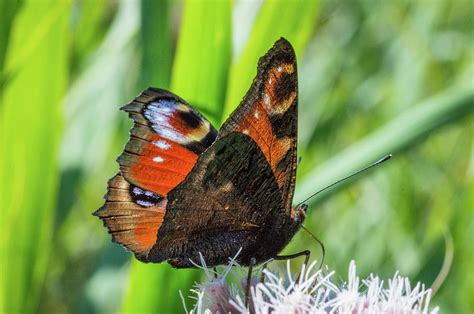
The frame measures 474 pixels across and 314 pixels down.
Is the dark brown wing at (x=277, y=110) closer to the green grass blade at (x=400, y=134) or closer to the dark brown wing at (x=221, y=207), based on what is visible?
the dark brown wing at (x=221, y=207)

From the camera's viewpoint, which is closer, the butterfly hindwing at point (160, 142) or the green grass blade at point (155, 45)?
the butterfly hindwing at point (160, 142)

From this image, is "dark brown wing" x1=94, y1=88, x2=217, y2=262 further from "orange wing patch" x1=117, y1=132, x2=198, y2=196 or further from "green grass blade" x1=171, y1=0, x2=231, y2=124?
"green grass blade" x1=171, y1=0, x2=231, y2=124

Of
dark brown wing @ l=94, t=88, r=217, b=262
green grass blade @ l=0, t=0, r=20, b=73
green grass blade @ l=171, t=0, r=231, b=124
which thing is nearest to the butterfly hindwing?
dark brown wing @ l=94, t=88, r=217, b=262

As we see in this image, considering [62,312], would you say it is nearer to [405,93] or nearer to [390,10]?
[405,93]

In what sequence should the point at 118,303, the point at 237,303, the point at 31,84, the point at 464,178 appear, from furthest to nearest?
the point at 464,178 < the point at 118,303 < the point at 31,84 < the point at 237,303

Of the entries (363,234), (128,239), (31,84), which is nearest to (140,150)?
(128,239)

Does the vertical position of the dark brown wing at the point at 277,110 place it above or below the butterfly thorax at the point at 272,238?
above

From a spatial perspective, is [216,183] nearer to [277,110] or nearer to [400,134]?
[277,110]

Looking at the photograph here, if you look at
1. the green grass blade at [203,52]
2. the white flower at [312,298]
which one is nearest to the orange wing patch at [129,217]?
the white flower at [312,298]

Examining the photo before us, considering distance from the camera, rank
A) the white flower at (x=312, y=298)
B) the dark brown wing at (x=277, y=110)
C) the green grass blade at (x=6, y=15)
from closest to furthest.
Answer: the white flower at (x=312, y=298)
the dark brown wing at (x=277, y=110)
the green grass blade at (x=6, y=15)
